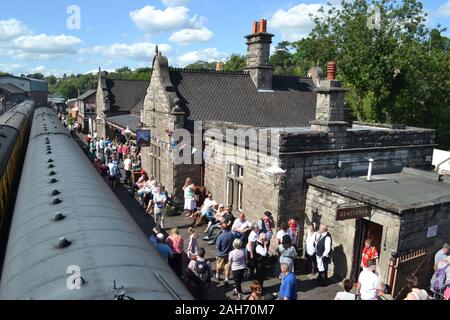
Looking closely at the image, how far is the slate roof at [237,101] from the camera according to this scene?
17.2 meters

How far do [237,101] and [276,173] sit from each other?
333 inches

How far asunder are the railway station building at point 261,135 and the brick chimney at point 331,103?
3 centimetres

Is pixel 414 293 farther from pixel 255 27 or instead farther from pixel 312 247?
pixel 255 27

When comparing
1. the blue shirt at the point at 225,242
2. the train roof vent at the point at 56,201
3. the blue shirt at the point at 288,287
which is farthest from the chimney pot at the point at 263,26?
the train roof vent at the point at 56,201

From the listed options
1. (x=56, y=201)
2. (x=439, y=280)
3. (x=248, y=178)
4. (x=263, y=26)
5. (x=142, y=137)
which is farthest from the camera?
(x=263, y=26)

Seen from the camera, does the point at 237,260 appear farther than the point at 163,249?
Yes

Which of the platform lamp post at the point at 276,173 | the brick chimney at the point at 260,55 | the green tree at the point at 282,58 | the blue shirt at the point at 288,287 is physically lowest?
the blue shirt at the point at 288,287

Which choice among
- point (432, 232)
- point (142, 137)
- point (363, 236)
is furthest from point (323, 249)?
point (142, 137)

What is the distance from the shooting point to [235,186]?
1336 cm

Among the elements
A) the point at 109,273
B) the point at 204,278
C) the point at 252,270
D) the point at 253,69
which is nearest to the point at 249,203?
the point at 252,270

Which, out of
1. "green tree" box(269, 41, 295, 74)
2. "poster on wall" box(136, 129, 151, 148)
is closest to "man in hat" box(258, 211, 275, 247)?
"poster on wall" box(136, 129, 151, 148)

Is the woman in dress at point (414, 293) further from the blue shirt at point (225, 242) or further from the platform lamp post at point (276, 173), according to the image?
the platform lamp post at point (276, 173)

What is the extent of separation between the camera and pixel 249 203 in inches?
483
